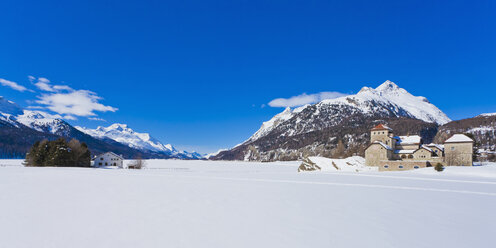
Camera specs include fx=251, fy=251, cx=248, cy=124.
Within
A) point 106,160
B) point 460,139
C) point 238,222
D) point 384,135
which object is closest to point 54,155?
point 106,160

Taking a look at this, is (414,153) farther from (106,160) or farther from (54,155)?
(106,160)

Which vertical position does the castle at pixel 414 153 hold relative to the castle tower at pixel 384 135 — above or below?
below

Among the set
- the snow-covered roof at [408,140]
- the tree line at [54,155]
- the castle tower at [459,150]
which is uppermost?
Answer: the snow-covered roof at [408,140]

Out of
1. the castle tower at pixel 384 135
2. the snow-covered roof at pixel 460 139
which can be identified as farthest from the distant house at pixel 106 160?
the snow-covered roof at pixel 460 139

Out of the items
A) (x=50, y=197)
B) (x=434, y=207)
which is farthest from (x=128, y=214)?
(x=434, y=207)

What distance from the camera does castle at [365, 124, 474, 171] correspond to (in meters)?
47.0

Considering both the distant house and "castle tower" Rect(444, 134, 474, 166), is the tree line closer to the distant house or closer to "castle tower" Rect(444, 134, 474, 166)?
the distant house

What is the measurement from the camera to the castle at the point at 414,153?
47.0 meters

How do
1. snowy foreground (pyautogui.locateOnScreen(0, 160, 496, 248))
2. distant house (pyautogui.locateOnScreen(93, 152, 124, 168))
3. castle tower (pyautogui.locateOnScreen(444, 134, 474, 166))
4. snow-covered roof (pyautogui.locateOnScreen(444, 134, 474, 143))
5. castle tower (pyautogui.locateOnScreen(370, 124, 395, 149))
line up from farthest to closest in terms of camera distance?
distant house (pyautogui.locateOnScreen(93, 152, 124, 168)), castle tower (pyautogui.locateOnScreen(370, 124, 395, 149)), snow-covered roof (pyautogui.locateOnScreen(444, 134, 474, 143)), castle tower (pyautogui.locateOnScreen(444, 134, 474, 166)), snowy foreground (pyautogui.locateOnScreen(0, 160, 496, 248))

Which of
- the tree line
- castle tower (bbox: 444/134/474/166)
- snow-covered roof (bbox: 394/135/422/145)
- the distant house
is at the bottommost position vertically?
the distant house

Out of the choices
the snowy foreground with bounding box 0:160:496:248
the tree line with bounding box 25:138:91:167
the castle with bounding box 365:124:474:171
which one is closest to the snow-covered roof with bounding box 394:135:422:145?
the castle with bounding box 365:124:474:171

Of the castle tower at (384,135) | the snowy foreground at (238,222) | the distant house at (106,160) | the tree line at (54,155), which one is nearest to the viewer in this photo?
the snowy foreground at (238,222)

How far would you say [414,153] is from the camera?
52375mm

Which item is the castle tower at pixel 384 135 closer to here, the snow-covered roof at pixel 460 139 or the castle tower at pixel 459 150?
the castle tower at pixel 459 150
